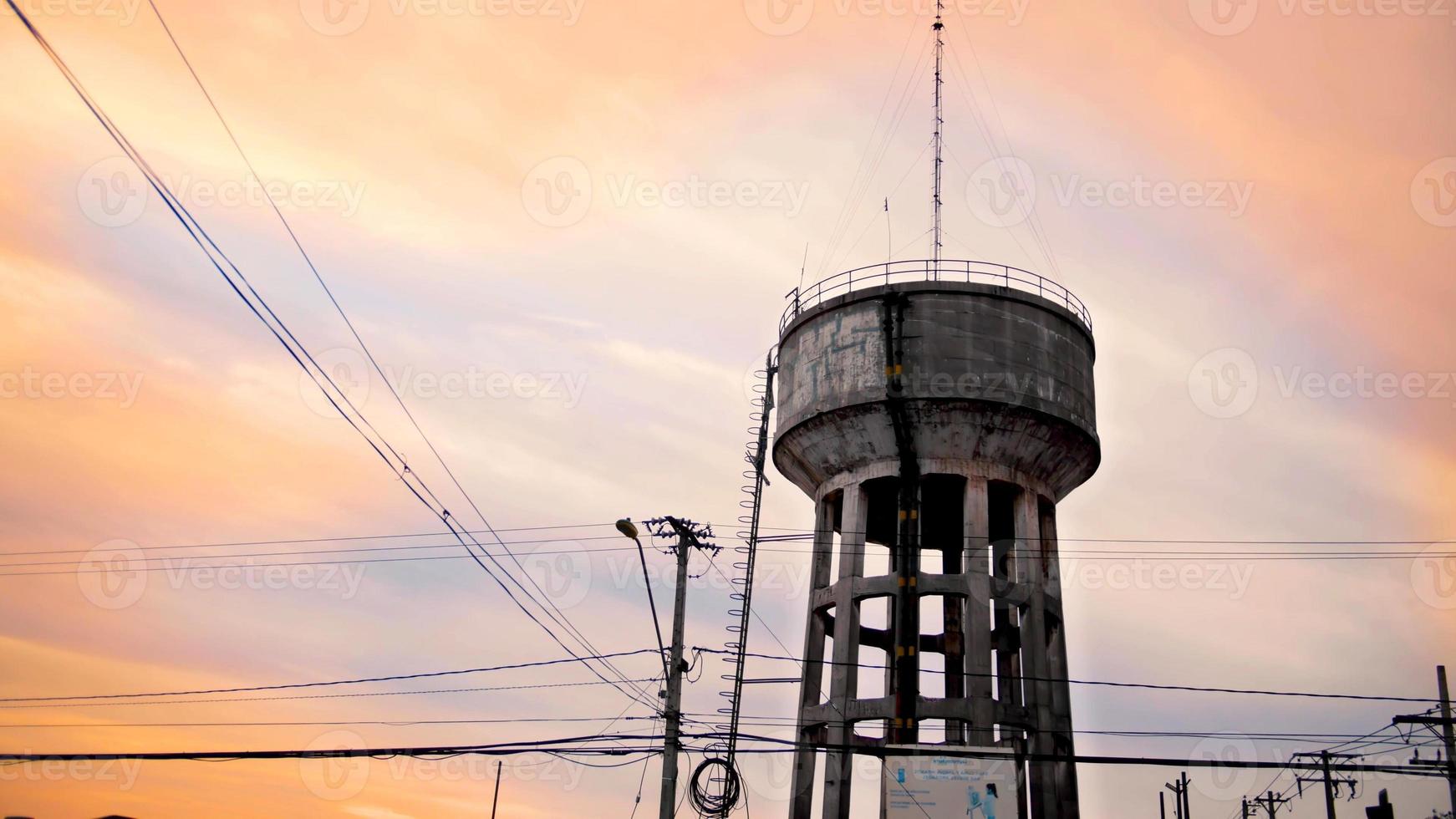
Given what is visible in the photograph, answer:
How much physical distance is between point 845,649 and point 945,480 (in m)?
4.37

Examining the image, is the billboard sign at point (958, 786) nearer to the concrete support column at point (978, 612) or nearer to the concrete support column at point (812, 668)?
the concrete support column at point (978, 612)

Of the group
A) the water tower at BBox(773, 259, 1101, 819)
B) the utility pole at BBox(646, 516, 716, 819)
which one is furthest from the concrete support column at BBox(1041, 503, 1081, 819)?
the utility pole at BBox(646, 516, 716, 819)

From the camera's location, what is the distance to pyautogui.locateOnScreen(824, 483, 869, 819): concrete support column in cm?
2753

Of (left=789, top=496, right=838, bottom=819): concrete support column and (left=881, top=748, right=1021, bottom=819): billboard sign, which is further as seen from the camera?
(left=789, top=496, right=838, bottom=819): concrete support column

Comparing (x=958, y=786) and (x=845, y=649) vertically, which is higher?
(x=845, y=649)

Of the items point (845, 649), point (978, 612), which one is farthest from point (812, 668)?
point (978, 612)

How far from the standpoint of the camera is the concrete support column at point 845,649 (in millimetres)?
27531

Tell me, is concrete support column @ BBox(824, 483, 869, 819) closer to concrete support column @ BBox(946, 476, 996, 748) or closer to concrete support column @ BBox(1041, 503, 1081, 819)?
concrete support column @ BBox(946, 476, 996, 748)

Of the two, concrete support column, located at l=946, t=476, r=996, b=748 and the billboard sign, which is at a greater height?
concrete support column, located at l=946, t=476, r=996, b=748

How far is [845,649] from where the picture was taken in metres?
28.1

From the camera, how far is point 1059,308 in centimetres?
2995

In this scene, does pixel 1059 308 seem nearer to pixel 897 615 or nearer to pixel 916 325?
pixel 916 325

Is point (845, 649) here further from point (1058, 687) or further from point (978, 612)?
point (1058, 687)

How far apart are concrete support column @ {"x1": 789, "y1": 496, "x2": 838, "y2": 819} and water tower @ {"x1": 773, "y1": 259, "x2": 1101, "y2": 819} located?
4 cm
